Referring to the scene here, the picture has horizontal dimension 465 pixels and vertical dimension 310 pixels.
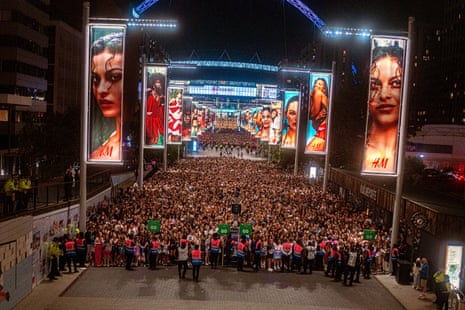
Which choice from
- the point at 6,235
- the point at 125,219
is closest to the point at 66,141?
the point at 125,219

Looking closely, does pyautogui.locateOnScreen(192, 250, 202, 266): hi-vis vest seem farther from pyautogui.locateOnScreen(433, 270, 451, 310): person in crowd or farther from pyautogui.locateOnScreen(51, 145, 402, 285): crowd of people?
pyautogui.locateOnScreen(433, 270, 451, 310): person in crowd

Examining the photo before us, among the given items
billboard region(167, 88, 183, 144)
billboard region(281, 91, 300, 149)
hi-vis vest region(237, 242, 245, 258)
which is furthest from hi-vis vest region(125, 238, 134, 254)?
billboard region(281, 91, 300, 149)

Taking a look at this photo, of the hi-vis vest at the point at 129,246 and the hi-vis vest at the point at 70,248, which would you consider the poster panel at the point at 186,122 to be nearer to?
the hi-vis vest at the point at 129,246

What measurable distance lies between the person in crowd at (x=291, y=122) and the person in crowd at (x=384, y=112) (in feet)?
57.6

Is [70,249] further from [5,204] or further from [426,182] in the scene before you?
[426,182]

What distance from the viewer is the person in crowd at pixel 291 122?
121ft

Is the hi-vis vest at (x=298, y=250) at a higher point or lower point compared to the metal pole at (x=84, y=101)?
lower

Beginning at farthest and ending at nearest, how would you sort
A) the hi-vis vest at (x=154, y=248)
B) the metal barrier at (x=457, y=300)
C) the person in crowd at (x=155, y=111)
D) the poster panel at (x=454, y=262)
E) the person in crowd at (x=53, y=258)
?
the person in crowd at (x=155, y=111) < the hi-vis vest at (x=154, y=248) < the person in crowd at (x=53, y=258) < the poster panel at (x=454, y=262) < the metal barrier at (x=457, y=300)

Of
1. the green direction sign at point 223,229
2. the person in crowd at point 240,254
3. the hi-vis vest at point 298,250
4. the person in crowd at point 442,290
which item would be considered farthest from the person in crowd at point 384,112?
the green direction sign at point 223,229

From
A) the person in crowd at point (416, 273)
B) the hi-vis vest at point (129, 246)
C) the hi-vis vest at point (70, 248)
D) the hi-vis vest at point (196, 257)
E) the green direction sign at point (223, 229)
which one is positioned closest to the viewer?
the hi-vis vest at point (196, 257)

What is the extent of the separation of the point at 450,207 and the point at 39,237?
15264 millimetres

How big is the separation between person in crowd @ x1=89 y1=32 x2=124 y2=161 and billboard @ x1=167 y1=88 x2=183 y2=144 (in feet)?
56.9

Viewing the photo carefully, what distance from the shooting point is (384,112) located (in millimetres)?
19234

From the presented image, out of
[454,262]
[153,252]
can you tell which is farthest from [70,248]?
[454,262]
